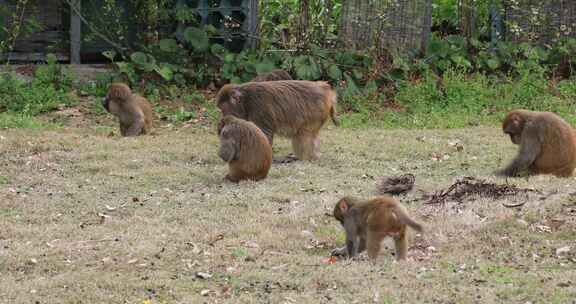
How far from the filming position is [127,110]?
14742mm

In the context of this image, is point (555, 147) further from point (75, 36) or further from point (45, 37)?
point (45, 37)

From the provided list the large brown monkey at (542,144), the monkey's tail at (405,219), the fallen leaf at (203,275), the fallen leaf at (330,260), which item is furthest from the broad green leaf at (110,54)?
the monkey's tail at (405,219)

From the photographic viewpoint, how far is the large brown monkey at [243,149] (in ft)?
37.4

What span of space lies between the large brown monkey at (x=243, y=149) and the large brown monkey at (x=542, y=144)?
112 inches

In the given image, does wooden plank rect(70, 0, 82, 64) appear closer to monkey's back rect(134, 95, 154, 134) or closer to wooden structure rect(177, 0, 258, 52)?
wooden structure rect(177, 0, 258, 52)

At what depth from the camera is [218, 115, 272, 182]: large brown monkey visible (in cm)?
1139

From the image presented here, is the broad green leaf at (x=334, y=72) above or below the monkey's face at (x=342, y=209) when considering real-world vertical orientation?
above

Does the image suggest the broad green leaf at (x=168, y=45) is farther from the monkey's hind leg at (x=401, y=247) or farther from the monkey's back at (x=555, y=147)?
the monkey's hind leg at (x=401, y=247)

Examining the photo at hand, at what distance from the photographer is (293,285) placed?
752 cm

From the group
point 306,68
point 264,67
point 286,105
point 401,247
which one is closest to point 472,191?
point 401,247

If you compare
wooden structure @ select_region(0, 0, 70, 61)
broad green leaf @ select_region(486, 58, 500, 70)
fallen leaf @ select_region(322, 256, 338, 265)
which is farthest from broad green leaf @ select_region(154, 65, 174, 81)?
fallen leaf @ select_region(322, 256, 338, 265)

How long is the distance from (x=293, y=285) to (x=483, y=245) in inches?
79.3

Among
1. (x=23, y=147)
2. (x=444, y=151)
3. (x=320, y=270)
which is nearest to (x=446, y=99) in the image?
(x=444, y=151)

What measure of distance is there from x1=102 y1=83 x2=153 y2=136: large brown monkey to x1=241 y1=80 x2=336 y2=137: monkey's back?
2541 millimetres
